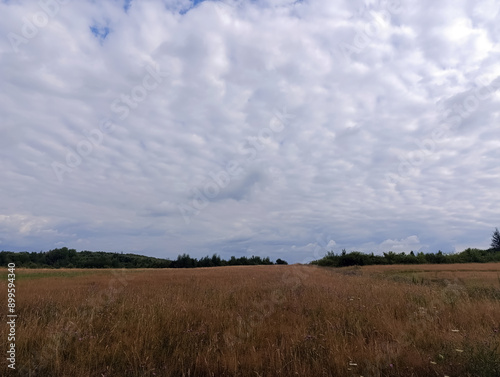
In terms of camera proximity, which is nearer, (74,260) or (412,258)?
(412,258)

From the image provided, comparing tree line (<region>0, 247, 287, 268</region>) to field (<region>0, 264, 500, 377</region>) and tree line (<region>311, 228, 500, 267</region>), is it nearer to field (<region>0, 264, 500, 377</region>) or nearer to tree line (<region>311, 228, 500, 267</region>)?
tree line (<region>311, 228, 500, 267</region>)

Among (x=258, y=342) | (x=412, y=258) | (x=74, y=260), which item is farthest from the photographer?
(x=74, y=260)

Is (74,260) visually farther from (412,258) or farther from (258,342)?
(258,342)

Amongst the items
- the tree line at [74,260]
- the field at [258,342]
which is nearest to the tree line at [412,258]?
the tree line at [74,260]

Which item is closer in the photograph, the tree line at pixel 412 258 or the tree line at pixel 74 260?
the tree line at pixel 412 258

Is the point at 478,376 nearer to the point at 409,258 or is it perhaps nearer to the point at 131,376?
the point at 131,376

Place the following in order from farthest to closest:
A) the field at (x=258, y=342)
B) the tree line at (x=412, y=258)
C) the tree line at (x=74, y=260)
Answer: the tree line at (x=74, y=260)
the tree line at (x=412, y=258)
the field at (x=258, y=342)

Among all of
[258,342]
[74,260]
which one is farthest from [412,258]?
[74,260]

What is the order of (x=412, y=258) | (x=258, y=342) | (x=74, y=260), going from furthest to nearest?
1. (x=74, y=260)
2. (x=412, y=258)
3. (x=258, y=342)

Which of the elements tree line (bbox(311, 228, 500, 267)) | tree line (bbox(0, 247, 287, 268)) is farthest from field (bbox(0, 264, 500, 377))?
tree line (bbox(0, 247, 287, 268))

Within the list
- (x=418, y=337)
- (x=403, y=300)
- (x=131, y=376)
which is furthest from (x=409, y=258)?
(x=131, y=376)

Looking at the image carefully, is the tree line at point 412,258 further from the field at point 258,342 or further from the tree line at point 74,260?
the field at point 258,342

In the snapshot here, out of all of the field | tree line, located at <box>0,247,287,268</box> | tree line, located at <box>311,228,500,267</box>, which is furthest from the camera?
tree line, located at <box>0,247,287,268</box>

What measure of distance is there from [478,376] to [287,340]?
8.74ft
